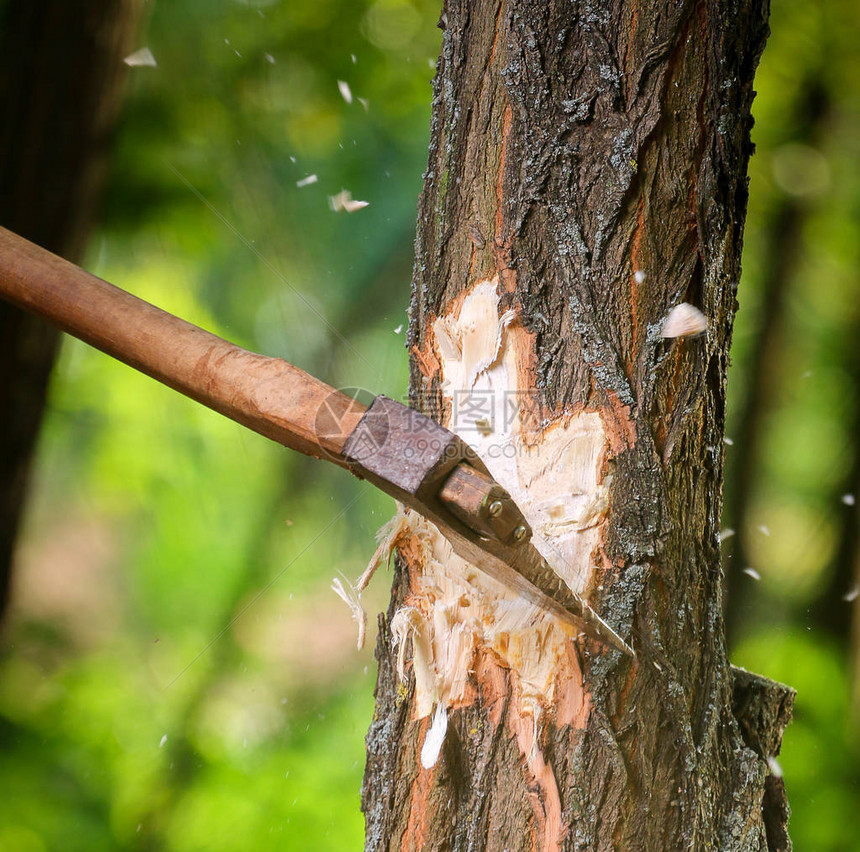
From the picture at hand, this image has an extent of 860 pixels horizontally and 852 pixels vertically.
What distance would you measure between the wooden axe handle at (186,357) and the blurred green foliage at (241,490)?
36.9 inches

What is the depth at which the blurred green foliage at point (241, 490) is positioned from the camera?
1588 millimetres

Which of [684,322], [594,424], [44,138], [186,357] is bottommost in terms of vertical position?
[186,357]

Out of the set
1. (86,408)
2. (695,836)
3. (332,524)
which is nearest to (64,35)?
(86,408)

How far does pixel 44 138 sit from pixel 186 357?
110 cm

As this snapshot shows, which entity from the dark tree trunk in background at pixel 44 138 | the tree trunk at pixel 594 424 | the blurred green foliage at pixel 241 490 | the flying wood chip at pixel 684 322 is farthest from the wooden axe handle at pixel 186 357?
the blurred green foliage at pixel 241 490

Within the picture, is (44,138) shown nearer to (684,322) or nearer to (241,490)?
(241,490)

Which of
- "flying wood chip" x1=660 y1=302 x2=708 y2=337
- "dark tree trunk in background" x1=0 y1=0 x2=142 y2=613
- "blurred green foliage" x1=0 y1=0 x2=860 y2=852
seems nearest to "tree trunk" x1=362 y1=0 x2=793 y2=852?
"flying wood chip" x1=660 y1=302 x2=708 y2=337

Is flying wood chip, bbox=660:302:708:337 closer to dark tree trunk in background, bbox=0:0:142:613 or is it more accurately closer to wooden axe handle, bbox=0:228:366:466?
wooden axe handle, bbox=0:228:366:466

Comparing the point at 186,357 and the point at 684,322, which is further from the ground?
the point at 684,322

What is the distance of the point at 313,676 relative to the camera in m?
1.67

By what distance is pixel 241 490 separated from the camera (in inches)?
65.7

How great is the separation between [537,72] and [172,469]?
51.8 inches

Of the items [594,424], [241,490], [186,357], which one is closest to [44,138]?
[241,490]

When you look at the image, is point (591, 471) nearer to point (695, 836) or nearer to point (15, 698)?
point (695, 836)
